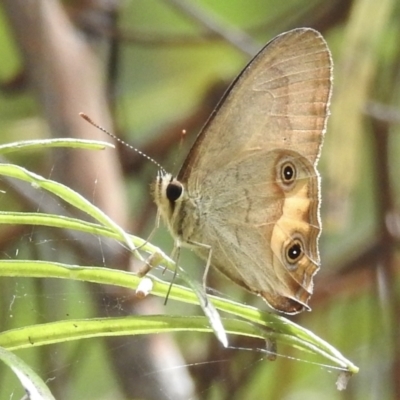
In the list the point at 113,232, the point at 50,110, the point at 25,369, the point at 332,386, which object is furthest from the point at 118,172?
the point at 332,386

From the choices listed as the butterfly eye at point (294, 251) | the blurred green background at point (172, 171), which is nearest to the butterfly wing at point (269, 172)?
the butterfly eye at point (294, 251)

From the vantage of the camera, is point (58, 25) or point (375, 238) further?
point (375, 238)

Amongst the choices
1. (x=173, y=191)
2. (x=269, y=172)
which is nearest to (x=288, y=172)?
(x=269, y=172)

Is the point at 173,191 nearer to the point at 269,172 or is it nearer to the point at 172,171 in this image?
the point at 269,172

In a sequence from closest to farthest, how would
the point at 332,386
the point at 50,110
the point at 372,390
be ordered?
1. the point at 50,110
2. the point at 372,390
3. the point at 332,386

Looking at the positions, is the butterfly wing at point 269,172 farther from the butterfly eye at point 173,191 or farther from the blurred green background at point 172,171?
the blurred green background at point 172,171

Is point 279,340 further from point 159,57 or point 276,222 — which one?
point 159,57

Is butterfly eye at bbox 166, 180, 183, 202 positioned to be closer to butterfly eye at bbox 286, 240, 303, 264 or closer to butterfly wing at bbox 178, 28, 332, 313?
butterfly wing at bbox 178, 28, 332, 313
